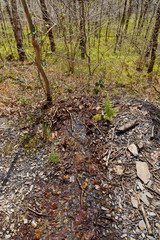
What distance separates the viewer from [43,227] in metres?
2.30

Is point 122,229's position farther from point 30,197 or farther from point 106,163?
point 30,197

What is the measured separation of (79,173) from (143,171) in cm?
132

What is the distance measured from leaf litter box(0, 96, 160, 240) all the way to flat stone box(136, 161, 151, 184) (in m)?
0.02

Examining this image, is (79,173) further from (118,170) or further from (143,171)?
(143,171)

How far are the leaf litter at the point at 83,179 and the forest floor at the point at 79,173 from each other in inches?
0.6

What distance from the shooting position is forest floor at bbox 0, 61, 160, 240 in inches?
90.6

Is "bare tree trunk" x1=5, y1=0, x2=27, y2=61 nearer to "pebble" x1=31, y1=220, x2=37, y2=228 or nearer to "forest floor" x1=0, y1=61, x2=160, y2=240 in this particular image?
"forest floor" x1=0, y1=61, x2=160, y2=240

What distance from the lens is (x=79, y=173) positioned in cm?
303

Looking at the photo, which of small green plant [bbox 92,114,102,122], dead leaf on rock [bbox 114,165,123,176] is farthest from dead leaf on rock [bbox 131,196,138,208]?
small green plant [bbox 92,114,102,122]

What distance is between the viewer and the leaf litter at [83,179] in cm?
229

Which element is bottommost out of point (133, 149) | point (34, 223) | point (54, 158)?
point (34, 223)

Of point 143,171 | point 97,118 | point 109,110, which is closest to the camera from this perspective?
point 143,171

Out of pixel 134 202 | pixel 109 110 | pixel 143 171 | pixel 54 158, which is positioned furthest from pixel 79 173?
pixel 109 110

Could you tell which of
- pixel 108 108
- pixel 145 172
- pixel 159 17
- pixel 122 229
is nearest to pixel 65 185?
pixel 122 229
